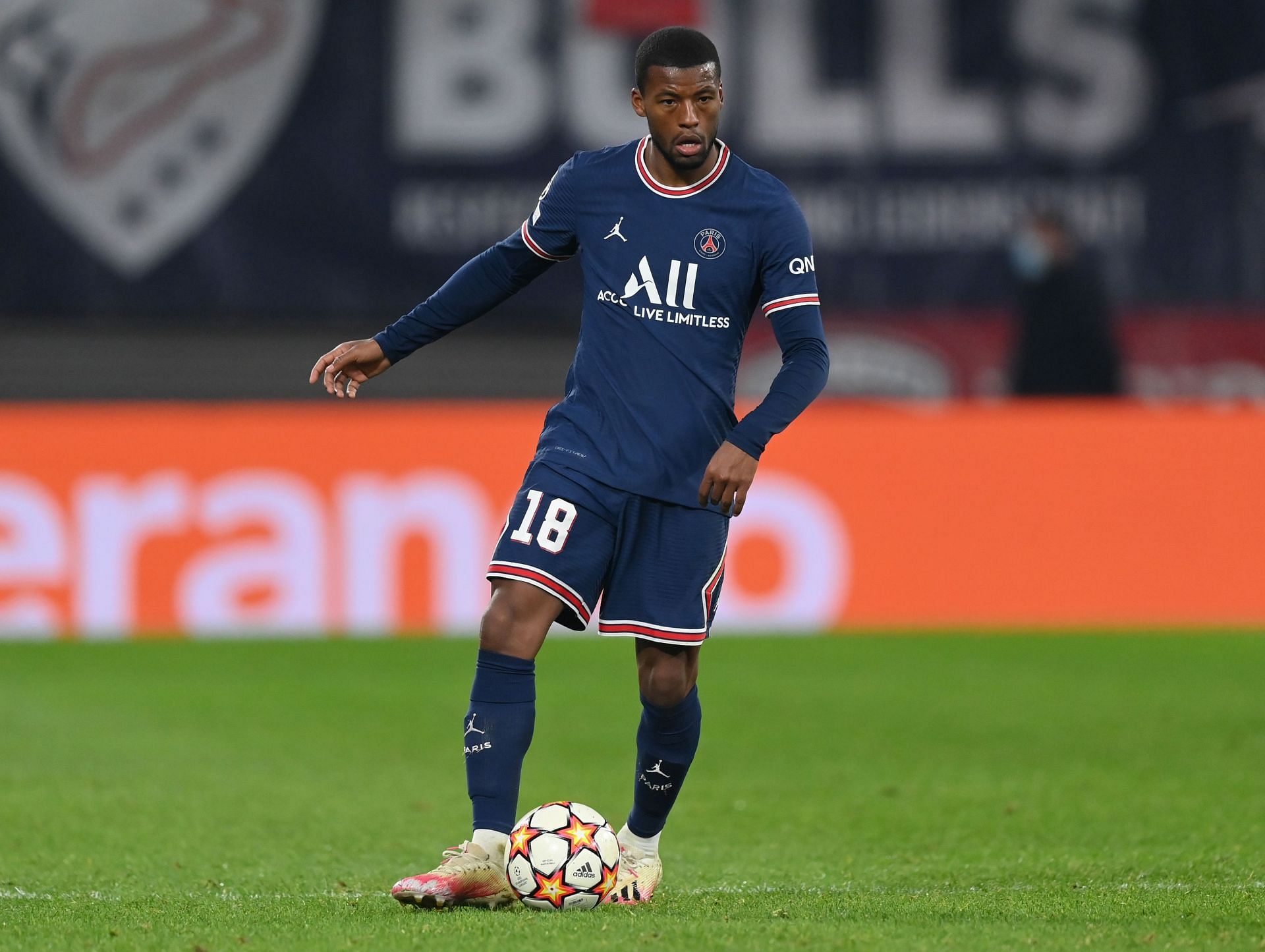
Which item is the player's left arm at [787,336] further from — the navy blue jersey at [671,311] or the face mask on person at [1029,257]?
the face mask on person at [1029,257]

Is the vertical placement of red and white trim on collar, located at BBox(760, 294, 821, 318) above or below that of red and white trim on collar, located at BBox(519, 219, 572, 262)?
below

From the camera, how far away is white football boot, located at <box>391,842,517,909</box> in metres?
4.03

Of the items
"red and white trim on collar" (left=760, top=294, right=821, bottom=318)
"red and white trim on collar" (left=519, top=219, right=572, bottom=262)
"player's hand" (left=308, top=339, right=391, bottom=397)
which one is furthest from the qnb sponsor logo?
"red and white trim on collar" (left=760, top=294, right=821, bottom=318)

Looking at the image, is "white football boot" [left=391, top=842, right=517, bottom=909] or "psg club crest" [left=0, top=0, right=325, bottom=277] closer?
"white football boot" [left=391, top=842, right=517, bottom=909]

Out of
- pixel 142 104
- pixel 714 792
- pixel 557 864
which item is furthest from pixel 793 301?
pixel 142 104

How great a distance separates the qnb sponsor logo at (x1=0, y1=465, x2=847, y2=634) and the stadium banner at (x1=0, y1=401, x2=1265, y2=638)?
12mm

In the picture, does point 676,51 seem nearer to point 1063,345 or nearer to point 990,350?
point 1063,345

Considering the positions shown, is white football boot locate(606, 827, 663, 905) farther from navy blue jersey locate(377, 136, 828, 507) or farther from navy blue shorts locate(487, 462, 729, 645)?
navy blue jersey locate(377, 136, 828, 507)

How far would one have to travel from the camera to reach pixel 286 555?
10586mm

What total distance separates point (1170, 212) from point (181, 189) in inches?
288

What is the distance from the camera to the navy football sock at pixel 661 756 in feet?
15.0

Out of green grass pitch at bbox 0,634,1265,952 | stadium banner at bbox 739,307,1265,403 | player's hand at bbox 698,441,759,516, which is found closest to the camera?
green grass pitch at bbox 0,634,1265,952

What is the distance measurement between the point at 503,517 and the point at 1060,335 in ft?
14.7

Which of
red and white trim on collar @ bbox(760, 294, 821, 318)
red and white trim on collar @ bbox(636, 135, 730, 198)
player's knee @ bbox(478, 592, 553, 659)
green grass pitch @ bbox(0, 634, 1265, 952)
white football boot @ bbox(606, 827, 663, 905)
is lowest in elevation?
green grass pitch @ bbox(0, 634, 1265, 952)
